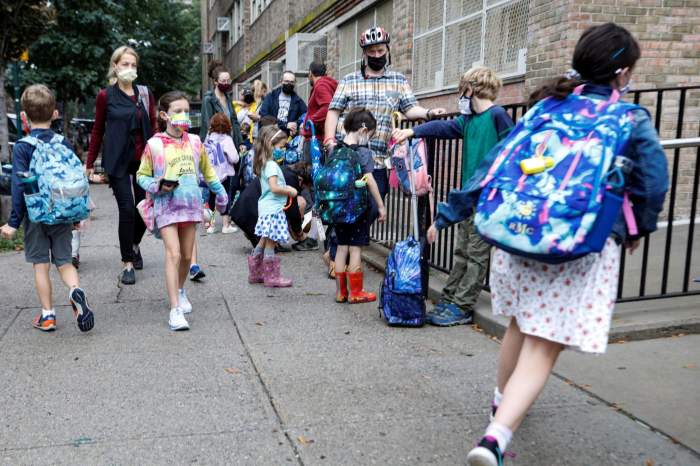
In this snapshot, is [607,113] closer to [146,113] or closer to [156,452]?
[156,452]

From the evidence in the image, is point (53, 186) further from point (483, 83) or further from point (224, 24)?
point (224, 24)

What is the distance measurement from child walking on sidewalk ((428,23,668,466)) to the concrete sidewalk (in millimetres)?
671

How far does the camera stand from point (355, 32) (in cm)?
1462

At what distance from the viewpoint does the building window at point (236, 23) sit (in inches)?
1219

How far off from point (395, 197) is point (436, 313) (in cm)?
276

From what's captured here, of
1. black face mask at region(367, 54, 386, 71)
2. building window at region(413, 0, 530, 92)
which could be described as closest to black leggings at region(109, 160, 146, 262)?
black face mask at region(367, 54, 386, 71)

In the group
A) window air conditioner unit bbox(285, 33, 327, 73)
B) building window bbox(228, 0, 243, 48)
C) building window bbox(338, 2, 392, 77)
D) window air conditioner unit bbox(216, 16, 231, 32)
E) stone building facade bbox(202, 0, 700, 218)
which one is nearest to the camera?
stone building facade bbox(202, 0, 700, 218)

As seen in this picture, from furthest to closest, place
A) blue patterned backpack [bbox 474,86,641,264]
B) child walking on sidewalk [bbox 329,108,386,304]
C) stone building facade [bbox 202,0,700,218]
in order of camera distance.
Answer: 1. stone building facade [bbox 202,0,700,218]
2. child walking on sidewalk [bbox 329,108,386,304]
3. blue patterned backpack [bbox 474,86,641,264]

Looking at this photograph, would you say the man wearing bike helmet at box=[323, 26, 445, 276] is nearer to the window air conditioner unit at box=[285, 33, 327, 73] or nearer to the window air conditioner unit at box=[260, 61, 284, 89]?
the window air conditioner unit at box=[285, 33, 327, 73]

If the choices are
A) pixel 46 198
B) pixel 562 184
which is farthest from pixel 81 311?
pixel 562 184

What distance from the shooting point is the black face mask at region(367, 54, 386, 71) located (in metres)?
5.63

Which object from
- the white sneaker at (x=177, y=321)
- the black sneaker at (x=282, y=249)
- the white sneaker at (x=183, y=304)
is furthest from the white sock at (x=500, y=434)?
the black sneaker at (x=282, y=249)

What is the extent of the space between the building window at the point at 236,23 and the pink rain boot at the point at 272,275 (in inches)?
1037

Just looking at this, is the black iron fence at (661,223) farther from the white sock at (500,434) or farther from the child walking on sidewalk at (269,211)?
the white sock at (500,434)
